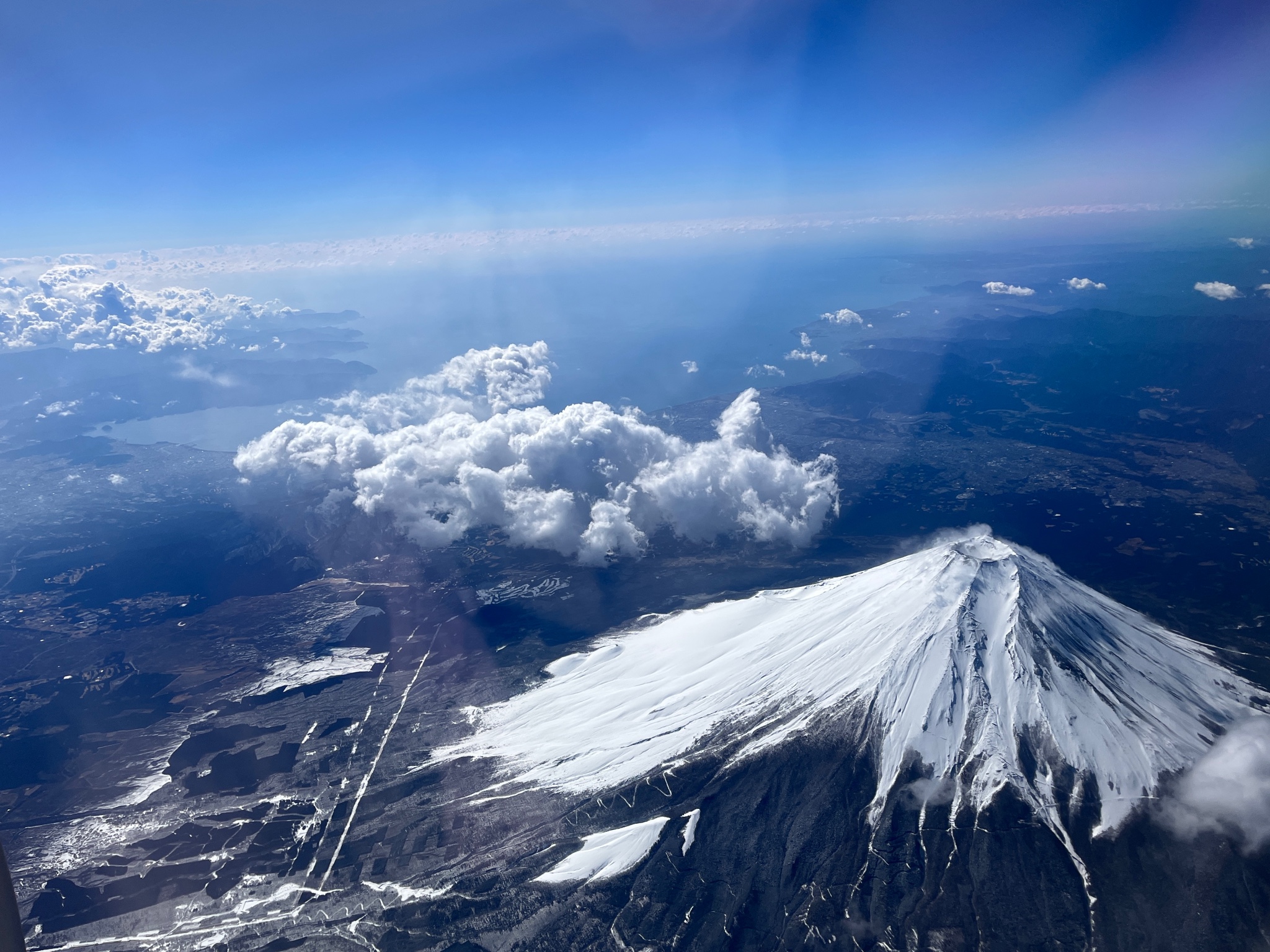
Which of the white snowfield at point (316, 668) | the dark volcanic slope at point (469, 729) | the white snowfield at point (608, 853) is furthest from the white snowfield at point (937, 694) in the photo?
the white snowfield at point (316, 668)

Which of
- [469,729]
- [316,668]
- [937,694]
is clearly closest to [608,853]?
[469,729]

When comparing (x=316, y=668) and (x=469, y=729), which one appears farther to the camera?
(x=316, y=668)

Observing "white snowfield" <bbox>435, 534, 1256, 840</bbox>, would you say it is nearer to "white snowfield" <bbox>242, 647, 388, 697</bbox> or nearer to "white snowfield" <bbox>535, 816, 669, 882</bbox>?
"white snowfield" <bbox>535, 816, 669, 882</bbox>

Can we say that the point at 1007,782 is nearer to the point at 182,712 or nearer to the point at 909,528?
the point at 909,528

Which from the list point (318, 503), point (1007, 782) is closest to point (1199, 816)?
point (1007, 782)

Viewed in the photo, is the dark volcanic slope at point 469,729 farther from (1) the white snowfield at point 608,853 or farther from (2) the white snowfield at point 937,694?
(2) the white snowfield at point 937,694

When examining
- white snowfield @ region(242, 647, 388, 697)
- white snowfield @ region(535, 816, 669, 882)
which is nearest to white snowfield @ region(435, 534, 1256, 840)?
white snowfield @ region(535, 816, 669, 882)

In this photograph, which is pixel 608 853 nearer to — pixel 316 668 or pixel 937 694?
pixel 937 694
